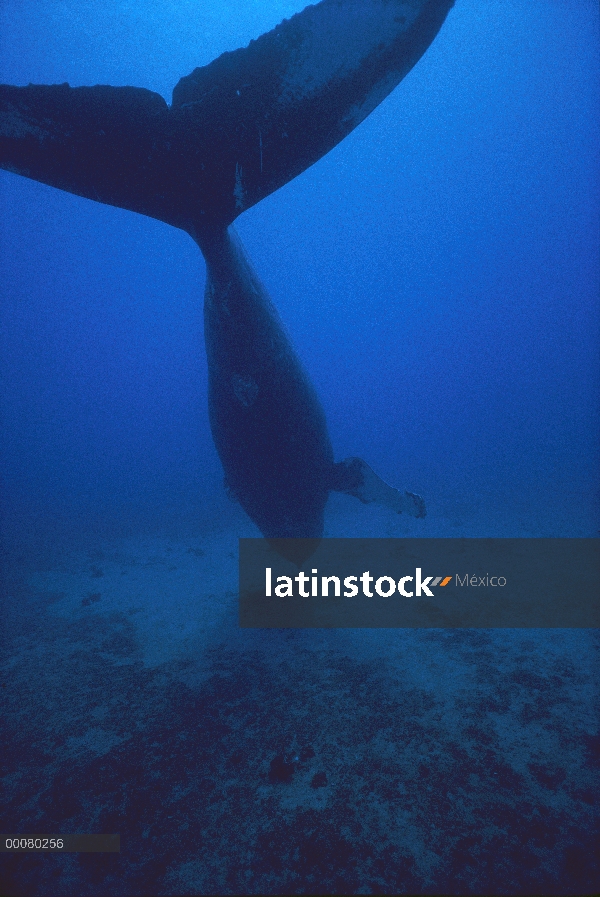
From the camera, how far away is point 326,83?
2689mm

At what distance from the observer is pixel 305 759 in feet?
9.86

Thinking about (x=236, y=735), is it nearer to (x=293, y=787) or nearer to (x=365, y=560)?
(x=293, y=787)

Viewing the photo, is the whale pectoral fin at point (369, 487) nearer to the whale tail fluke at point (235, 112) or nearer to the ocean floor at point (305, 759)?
the ocean floor at point (305, 759)

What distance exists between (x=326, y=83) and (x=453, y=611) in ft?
21.3

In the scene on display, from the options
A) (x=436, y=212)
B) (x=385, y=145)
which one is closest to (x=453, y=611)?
(x=385, y=145)
